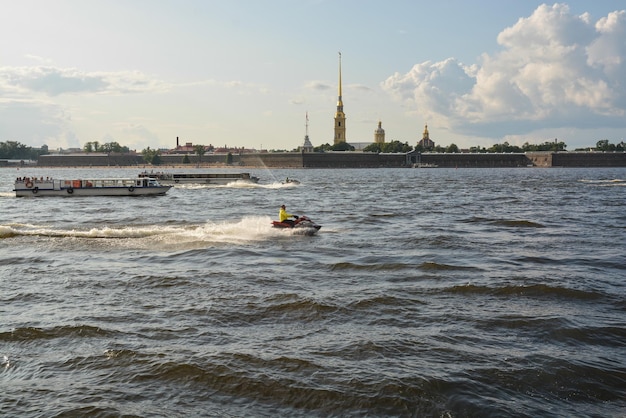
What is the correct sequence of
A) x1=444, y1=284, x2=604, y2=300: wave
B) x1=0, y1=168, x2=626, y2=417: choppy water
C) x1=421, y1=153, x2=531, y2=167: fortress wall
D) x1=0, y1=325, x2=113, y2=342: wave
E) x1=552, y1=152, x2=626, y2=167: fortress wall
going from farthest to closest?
x1=421, y1=153, x2=531, y2=167: fortress wall → x1=552, y1=152, x2=626, y2=167: fortress wall → x1=444, y1=284, x2=604, y2=300: wave → x1=0, y1=325, x2=113, y2=342: wave → x1=0, y1=168, x2=626, y2=417: choppy water

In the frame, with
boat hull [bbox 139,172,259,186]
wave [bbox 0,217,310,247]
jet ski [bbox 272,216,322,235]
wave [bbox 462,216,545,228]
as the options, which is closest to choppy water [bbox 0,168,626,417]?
wave [bbox 0,217,310,247]

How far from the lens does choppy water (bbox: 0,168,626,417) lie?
348 inches

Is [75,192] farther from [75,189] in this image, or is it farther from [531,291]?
[531,291]

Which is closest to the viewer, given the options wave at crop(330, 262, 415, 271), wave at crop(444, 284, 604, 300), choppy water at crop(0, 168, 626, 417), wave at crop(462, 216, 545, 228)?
choppy water at crop(0, 168, 626, 417)

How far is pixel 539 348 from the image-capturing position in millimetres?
10867

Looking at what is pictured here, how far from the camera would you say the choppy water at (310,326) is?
8828 mm

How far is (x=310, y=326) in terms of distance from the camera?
1204cm

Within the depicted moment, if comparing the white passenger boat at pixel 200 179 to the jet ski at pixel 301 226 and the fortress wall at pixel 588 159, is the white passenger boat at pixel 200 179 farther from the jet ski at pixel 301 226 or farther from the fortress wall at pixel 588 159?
the fortress wall at pixel 588 159

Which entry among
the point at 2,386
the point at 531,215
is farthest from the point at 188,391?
the point at 531,215

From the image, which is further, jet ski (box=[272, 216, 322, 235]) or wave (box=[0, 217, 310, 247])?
jet ski (box=[272, 216, 322, 235])

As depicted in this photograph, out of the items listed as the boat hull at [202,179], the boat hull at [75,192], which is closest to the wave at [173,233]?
the boat hull at [75,192]

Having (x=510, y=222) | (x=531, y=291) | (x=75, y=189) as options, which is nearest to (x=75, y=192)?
(x=75, y=189)

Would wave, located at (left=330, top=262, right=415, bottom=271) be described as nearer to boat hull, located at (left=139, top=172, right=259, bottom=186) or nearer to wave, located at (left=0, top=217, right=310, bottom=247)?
wave, located at (left=0, top=217, right=310, bottom=247)

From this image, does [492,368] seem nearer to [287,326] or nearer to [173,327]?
[287,326]
